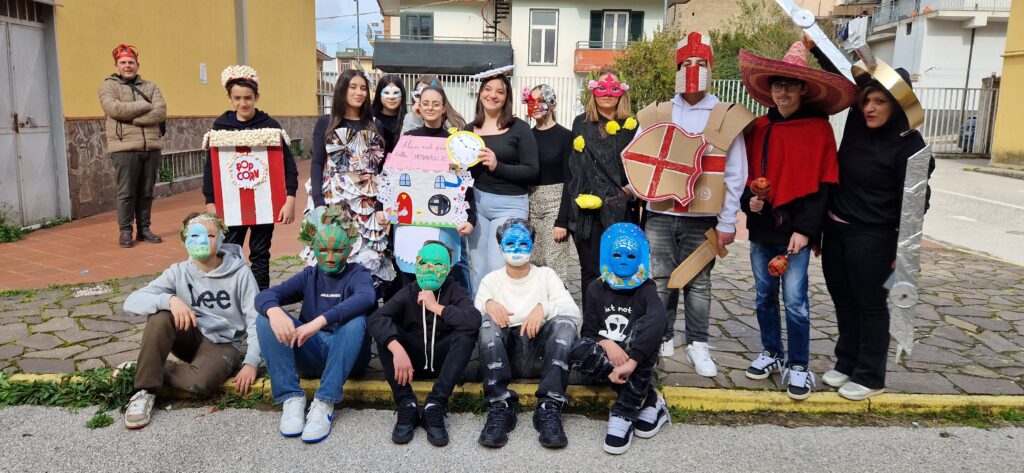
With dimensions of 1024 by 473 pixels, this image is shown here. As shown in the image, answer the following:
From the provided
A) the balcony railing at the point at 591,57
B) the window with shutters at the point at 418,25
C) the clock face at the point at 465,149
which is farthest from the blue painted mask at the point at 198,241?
the window with shutters at the point at 418,25

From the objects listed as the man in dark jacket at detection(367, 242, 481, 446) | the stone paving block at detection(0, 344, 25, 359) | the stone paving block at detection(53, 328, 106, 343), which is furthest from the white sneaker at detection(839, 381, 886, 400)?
the stone paving block at detection(0, 344, 25, 359)

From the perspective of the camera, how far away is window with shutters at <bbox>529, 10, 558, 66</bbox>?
104ft

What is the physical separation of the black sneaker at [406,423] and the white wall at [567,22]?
1126 inches

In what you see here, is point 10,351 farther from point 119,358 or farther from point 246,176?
point 246,176

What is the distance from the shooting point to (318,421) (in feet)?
12.7

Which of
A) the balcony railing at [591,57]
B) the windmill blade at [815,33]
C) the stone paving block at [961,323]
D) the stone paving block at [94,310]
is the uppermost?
the balcony railing at [591,57]

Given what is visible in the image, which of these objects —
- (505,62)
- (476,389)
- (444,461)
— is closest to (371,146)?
(476,389)

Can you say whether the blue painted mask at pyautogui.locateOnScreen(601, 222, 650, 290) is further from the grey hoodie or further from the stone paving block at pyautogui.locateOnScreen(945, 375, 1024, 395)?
the stone paving block at pyautogui.locateOnScreen(945, 375, 1024, 395)

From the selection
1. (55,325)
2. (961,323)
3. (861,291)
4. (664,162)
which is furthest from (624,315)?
(55,325)

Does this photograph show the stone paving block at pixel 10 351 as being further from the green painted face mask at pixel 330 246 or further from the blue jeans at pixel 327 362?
the green painted face mask at pixel 330 246

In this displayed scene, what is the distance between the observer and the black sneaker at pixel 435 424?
148 inches

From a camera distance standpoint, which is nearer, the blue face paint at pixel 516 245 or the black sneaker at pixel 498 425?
the black sneaker at pixel 498 425

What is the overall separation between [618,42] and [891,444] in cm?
2958

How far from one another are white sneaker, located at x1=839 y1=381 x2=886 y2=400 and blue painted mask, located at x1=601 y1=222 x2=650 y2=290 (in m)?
1.41
